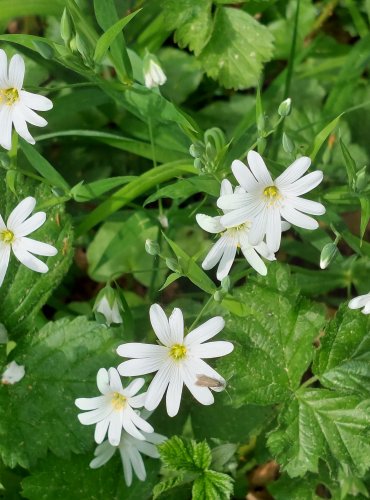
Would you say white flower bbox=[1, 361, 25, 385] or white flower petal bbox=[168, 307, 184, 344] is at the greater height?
white flower petal bbox=[168, 307, 184, 344]

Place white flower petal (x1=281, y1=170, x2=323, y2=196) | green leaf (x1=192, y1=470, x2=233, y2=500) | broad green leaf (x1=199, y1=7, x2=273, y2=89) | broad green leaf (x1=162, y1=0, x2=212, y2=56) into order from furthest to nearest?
broad green leaf (x1=199, y1=7, x2=273, y2=89) < broad green leaf (x1=162, y1=0, x2=212, y2=56) < green leaf (x1=192, y1=470, x2=233, y2=500) < white flower petal (x1=281, y1=170, x2=323, y2=196)

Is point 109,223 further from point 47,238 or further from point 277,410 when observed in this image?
point 277,410

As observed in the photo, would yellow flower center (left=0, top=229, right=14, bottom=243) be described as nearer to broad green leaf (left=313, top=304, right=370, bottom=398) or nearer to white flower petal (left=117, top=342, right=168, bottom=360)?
white flower petal (left=117, top=342, right=168, bottom=360)

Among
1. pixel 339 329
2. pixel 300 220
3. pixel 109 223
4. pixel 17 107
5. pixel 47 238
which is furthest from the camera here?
pixel 109 223

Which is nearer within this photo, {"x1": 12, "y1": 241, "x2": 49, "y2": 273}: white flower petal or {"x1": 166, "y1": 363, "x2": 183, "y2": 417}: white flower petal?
{"x1": 166, "y1": 363, "x2": 183, "y2": 417}: white flower petal

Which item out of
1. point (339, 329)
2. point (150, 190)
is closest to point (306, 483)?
point (339, 329)

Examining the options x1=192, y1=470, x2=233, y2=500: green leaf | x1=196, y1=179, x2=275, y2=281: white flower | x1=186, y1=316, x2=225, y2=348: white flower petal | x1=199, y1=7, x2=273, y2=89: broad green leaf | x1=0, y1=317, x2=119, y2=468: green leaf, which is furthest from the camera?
x1=199, y1=7, x2=273, y2=89: broad green leaf

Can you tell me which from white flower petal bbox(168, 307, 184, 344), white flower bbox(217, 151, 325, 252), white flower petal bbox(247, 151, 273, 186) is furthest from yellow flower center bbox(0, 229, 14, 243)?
white flower petal bbox(247, 151, 273, 186)
